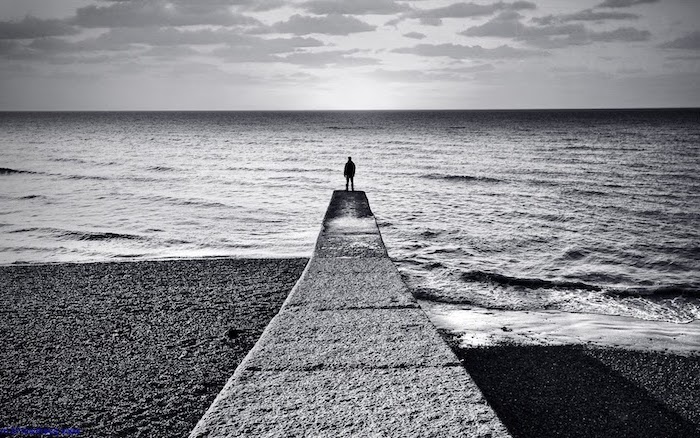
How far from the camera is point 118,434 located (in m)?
4.62

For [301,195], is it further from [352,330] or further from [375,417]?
[375,417]

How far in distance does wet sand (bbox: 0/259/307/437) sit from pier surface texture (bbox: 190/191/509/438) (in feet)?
3.35

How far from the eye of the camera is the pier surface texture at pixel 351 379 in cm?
363

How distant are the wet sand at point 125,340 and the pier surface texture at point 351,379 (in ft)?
3.35

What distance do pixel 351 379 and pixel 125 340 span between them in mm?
4039

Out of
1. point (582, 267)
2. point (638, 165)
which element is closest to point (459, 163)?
point (638, 165)

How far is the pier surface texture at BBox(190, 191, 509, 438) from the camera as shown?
11.9 ft

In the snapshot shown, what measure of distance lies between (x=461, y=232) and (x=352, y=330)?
1213 cm

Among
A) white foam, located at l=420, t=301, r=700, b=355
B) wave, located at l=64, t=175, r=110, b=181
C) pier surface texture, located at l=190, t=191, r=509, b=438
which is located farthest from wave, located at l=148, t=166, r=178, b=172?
pier surface texture, located at l=190, t=191, r=509, b=438

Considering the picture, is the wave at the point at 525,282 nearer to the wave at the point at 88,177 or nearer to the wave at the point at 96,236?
the wave at the point at 96,236

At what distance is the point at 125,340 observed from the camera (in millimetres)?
6773

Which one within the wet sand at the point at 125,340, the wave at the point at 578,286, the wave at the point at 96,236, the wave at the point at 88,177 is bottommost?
the wave at the point at 578,286

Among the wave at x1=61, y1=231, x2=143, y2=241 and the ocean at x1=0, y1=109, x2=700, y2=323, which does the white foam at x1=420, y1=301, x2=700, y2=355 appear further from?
the wave at x1=61, y1=231, x2=143, y2=241

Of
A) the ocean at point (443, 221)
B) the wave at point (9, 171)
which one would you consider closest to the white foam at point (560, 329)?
the ocean at point (443, 221)
